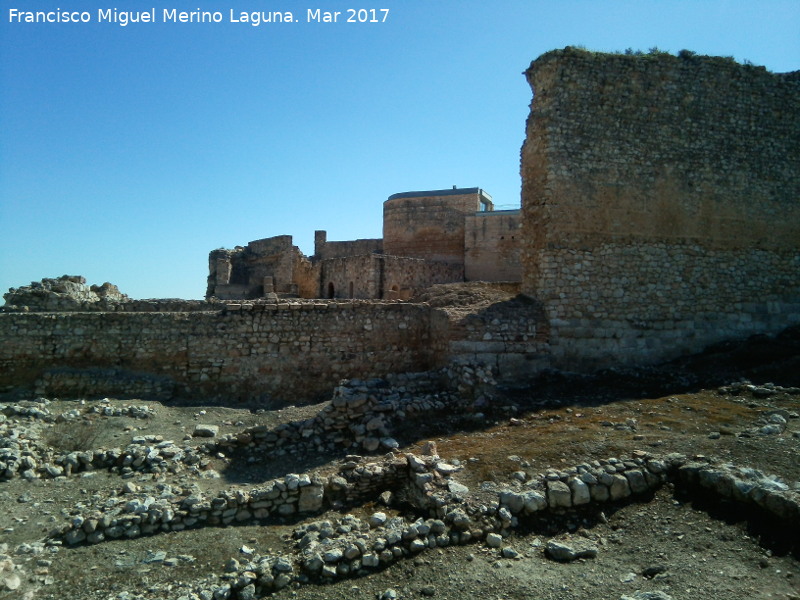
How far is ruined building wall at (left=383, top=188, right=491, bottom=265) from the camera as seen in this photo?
27438 mm

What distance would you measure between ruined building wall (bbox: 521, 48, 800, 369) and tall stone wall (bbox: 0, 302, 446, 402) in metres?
3.54

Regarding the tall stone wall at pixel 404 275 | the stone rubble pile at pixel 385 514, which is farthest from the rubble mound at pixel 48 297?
the tall stone wall at pixel 404 275

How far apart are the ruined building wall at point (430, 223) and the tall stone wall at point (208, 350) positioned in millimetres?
14785

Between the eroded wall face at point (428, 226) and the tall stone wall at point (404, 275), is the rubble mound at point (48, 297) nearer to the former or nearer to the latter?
the tall stone wall at point (404, 275)

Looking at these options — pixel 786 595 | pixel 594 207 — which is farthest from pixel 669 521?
pixel 594 207

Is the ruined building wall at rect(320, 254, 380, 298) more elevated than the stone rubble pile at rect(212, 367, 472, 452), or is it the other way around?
the ruined building wall at rect(320, 254, 380, 298)

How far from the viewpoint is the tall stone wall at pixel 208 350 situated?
12211 mm

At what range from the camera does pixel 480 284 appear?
1480 centimetres

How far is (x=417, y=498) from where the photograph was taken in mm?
7148

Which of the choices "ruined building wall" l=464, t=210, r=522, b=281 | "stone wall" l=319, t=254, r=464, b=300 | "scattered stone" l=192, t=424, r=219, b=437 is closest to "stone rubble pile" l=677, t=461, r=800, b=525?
"scattered stone" l=192, t=424, r=219, b=437

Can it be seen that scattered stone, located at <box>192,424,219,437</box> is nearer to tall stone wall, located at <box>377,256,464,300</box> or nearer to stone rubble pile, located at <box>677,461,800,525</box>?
stone rubble pile, located at <box>677,461,800,525</box>

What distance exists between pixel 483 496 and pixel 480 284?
864 cm

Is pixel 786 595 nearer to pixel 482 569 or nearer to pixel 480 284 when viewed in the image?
pixel 482 569

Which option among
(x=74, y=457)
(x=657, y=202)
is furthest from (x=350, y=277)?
(x=74, y=457)
